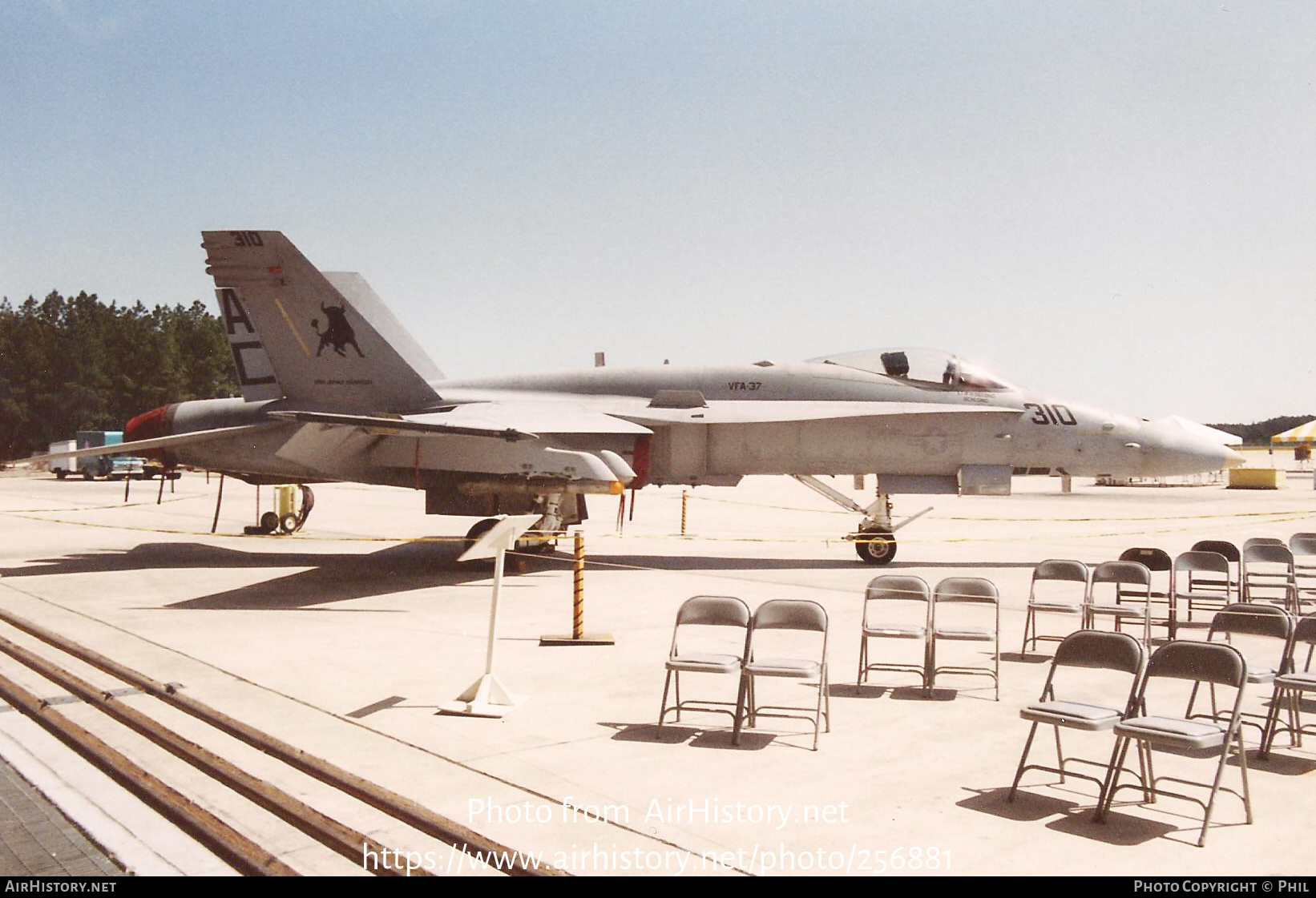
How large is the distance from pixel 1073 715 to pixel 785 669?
1.82m

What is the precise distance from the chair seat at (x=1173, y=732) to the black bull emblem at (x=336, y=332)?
1317 centimetres

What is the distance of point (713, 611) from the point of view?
7.19 m

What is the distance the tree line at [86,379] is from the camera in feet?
273

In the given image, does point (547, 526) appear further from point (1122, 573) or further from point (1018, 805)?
point (1018, 805)

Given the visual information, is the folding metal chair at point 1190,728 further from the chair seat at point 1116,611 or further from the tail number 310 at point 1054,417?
the tail number 310 at point 1054,417

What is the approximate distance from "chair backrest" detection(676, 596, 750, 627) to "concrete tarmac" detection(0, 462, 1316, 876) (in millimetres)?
727

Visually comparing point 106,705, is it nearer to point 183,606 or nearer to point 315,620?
point 315,620

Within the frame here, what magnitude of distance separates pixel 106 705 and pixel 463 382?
1172 cm

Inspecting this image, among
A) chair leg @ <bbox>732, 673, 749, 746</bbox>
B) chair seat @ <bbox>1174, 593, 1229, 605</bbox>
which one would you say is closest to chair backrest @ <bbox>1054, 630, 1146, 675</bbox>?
chair leg @ <bbox>732, 673, 749, 746</bbox>

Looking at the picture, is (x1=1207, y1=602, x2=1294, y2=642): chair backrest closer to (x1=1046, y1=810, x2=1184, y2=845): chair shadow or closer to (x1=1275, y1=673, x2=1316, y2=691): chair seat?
(x1=1275, y1=673, x2=1316, y2=691): chair seat

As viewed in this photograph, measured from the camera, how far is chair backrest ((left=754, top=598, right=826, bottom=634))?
22.8 feet

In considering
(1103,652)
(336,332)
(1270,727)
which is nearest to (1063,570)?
(1270,727)

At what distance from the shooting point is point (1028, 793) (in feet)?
18.0
